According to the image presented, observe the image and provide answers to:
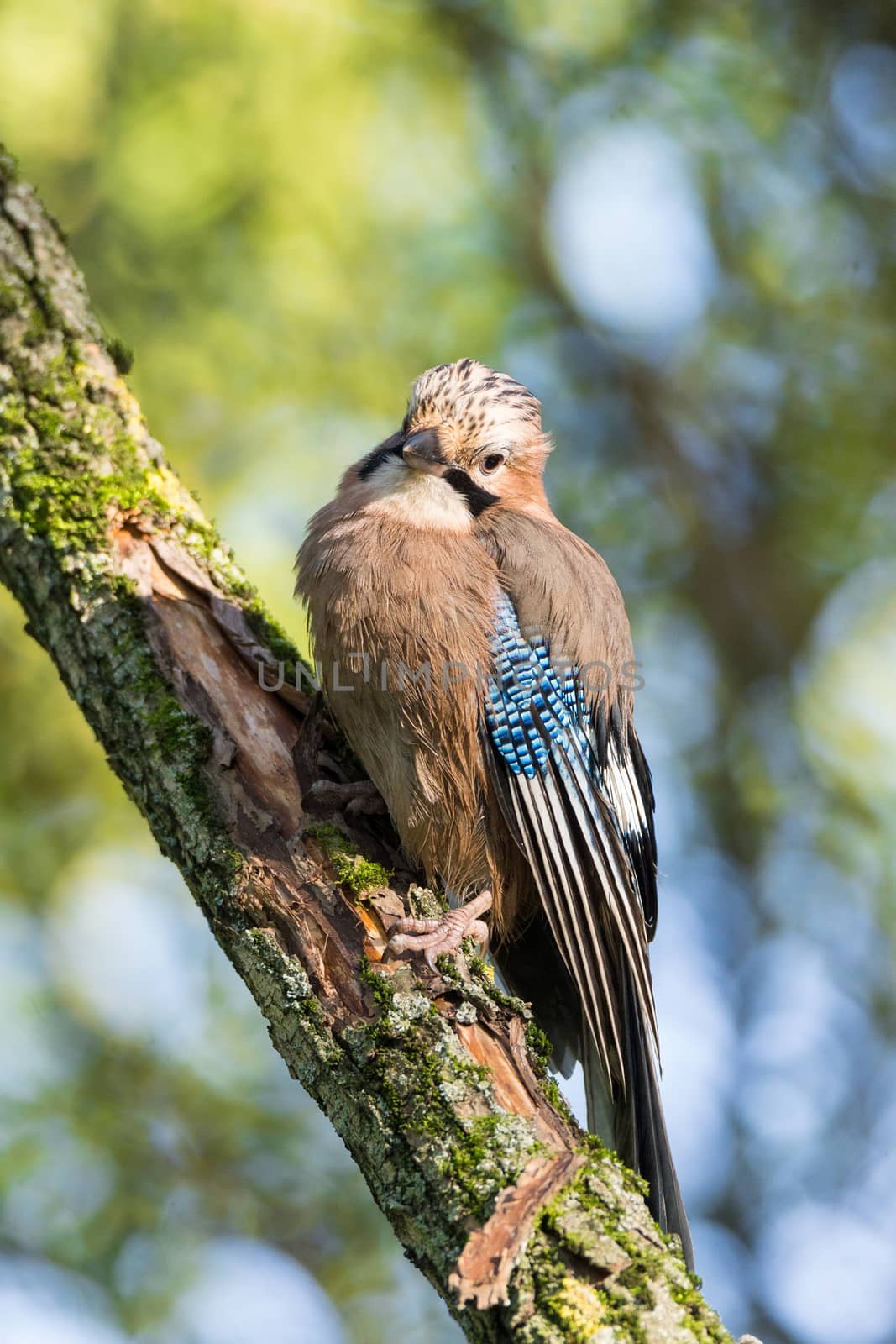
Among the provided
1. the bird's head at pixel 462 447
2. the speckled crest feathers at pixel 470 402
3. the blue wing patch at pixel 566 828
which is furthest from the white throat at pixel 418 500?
the blue wing patch at pixel 566 828

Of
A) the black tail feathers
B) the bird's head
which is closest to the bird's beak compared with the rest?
the bird's head

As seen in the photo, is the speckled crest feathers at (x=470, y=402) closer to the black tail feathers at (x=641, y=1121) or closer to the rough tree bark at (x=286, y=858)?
the rough tree bark at (x=286, y=858)

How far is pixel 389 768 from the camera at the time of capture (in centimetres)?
418

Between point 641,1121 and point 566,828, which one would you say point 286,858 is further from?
point 641,1121

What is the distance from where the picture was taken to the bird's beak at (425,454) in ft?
14.9

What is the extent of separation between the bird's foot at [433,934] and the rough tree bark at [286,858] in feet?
0.23

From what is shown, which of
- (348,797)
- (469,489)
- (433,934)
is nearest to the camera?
(433,934)

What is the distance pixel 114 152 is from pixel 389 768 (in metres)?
6.21

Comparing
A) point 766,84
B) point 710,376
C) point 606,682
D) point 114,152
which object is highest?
point 766,84

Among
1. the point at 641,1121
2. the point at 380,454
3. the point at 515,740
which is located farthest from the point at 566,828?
the point at 380,454

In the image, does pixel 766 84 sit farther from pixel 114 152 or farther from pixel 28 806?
pixel 28 806

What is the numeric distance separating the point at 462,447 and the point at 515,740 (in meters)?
1.26

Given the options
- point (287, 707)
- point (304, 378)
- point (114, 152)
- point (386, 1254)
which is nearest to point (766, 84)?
point (304, 378)

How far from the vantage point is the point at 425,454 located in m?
4.55
